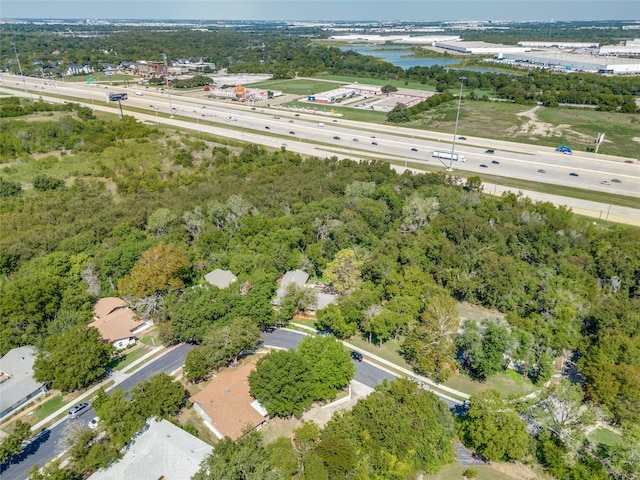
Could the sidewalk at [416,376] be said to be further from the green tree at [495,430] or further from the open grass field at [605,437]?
the open grass field at [605,437]

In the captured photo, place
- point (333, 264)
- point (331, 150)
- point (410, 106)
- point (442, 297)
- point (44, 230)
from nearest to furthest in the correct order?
point (442, 297), point (333, 264), point (44, 230), point (331, 150), point (410, 106)

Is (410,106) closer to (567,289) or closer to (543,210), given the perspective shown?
(543,210)

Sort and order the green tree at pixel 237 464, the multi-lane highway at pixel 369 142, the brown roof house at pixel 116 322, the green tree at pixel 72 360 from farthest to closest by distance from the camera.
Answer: the multi-lane highway at pixel 369 142
the brown roof house at pixel 116 322
the green tree at pixel 72 360
the green tree at pixel 237 464

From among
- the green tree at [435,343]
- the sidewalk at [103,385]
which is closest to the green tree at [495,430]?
the green tree at [435,343]

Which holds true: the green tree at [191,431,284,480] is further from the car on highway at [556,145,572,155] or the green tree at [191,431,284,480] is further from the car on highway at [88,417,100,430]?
the car on highway at [556,145,572,155]

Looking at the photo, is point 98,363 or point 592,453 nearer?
point 592,453

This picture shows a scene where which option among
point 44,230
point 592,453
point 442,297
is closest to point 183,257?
point 44,230

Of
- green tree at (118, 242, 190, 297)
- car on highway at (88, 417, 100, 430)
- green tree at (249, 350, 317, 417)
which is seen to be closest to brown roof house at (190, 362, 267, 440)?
green tree at (249, 350, 317, 417)
